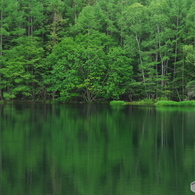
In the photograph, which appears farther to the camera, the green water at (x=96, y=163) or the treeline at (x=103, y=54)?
the treeline at (x=103, y=54)

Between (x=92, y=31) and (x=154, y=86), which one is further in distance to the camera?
(x=92, y=31)

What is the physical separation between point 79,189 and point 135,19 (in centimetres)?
4121

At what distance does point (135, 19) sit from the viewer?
151ft

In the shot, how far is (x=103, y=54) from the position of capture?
45062mm

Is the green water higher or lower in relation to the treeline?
lower

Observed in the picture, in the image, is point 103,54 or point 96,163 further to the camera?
point 103,54

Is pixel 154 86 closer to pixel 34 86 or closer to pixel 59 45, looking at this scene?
pixel 59 45

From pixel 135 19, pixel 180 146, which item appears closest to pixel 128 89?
pixel 135 19

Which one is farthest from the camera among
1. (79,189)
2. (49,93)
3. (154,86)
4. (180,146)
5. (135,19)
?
(49,93)

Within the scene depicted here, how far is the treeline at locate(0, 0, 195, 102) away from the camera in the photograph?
1720 inches

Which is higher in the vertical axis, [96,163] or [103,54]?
[103,54]

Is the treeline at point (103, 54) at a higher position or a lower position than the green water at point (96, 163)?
higher

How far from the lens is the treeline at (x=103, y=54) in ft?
143

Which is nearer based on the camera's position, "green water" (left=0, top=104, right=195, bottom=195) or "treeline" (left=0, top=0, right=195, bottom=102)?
"green water" (left=0, top=104, right=195, bottom=195)
